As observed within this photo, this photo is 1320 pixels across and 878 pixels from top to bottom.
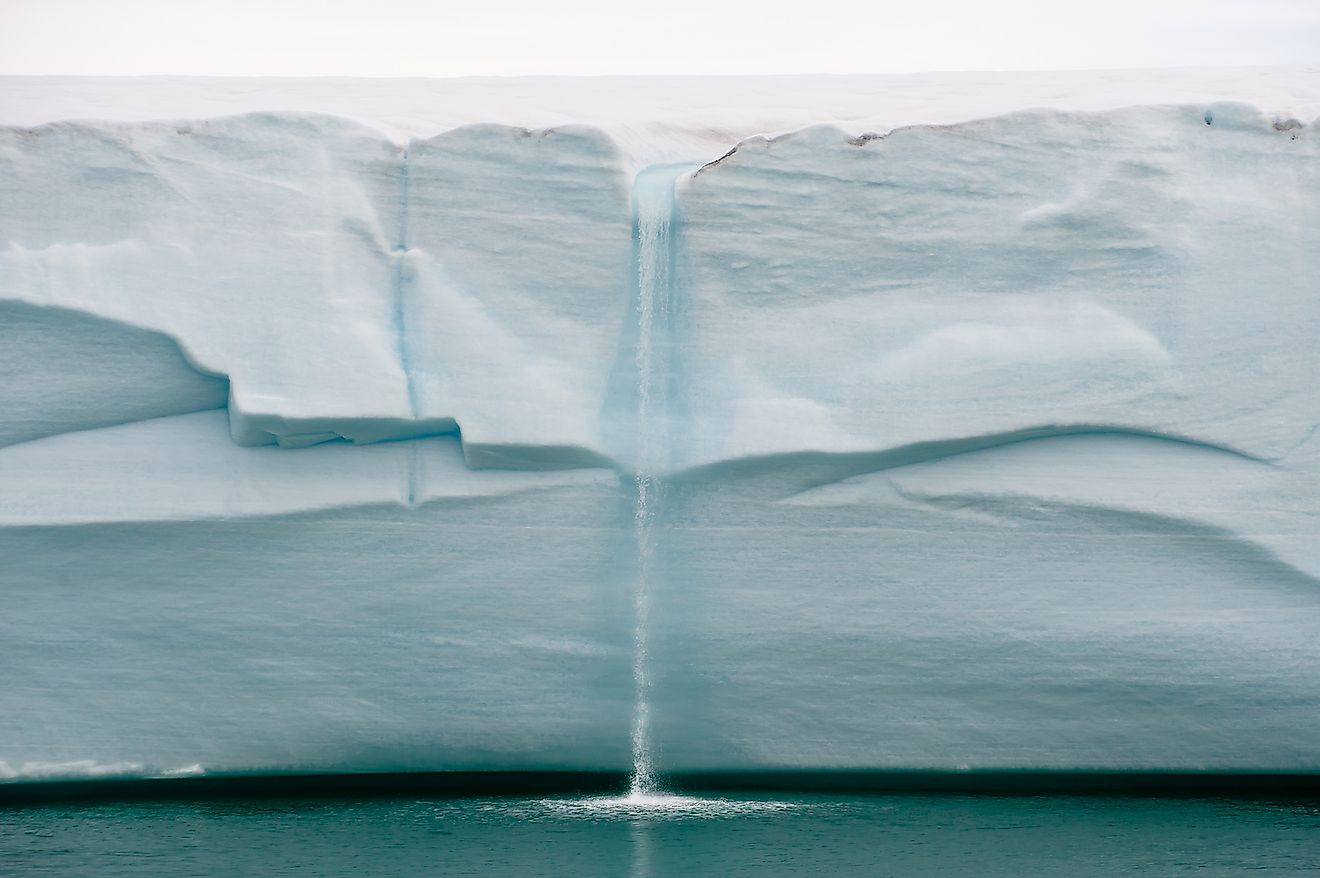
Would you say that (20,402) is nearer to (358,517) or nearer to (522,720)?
(358,517)

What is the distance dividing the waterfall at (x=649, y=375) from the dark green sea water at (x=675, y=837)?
710 mm

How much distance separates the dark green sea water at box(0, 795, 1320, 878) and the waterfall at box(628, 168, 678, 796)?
0.71 meters

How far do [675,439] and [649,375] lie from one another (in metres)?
0.24

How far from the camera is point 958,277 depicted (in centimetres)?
542

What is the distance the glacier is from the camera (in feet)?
17.6

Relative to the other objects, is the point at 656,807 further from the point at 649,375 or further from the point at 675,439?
the point at 649,375

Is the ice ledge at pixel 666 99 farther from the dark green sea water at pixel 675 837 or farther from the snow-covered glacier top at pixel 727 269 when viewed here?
the dark green sea water at pixel 675 837

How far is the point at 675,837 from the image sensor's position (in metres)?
4.86

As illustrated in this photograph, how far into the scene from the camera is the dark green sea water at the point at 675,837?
14.8 feet

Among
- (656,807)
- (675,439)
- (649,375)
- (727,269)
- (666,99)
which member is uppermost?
(666,99)

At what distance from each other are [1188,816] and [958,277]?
196 cm

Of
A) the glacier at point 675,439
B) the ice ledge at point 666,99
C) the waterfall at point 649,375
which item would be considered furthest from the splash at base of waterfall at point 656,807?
the ice ledge at point 666,99

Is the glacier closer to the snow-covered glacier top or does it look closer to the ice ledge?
the snow-covered glacier top

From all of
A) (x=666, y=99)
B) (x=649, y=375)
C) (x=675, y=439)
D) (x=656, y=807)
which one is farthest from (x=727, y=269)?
(x=656, y=807)
